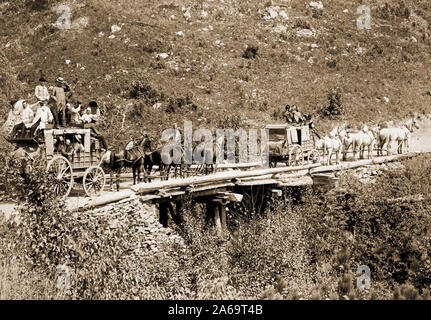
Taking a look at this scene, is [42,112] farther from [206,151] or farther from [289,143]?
[289,143]

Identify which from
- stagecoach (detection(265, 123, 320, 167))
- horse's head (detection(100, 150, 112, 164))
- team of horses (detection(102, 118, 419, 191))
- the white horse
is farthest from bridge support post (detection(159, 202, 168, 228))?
the white horse

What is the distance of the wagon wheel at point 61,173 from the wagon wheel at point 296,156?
8.81 m

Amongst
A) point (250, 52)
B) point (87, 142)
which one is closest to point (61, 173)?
point (87, 142)

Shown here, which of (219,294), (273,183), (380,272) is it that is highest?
(273,183)

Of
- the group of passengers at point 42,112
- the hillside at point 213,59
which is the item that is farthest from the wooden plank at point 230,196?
the hillside at point 213,59

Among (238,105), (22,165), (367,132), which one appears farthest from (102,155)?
(238,105)

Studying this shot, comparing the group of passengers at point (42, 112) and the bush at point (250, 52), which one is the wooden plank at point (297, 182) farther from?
the bush at point (250, 52)

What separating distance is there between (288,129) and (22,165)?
1044 centimetres

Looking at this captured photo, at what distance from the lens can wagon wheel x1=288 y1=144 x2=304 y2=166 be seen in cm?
1837

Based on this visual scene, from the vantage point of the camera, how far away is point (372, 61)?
37594 mm

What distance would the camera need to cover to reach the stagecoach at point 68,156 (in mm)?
11688

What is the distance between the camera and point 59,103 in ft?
40.3

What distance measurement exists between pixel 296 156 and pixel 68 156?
30.5ft

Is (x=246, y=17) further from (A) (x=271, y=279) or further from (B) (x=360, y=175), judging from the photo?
(A) (x=271, y=279)
